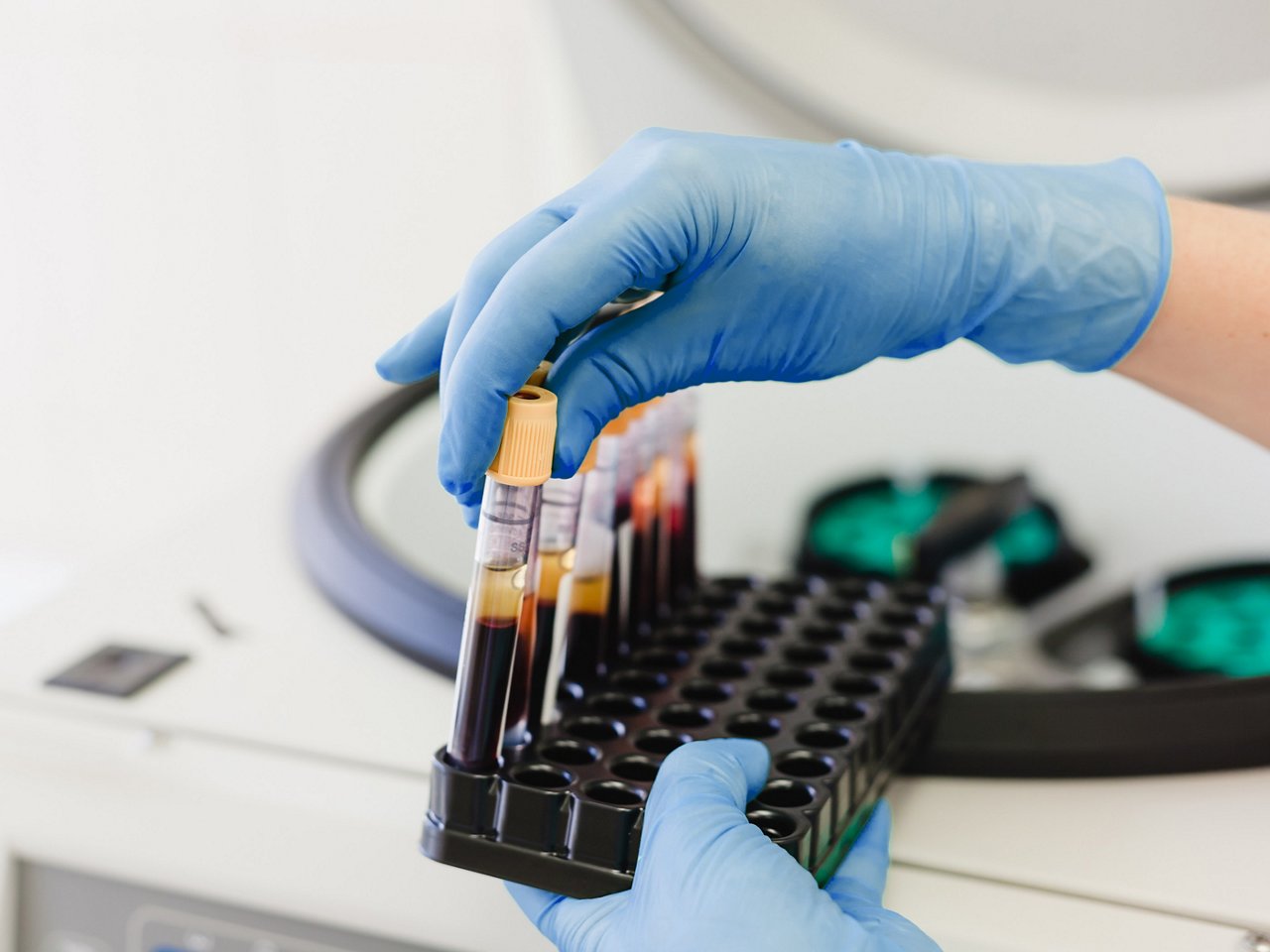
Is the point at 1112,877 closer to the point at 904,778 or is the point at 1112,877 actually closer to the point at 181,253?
the point at 904,778

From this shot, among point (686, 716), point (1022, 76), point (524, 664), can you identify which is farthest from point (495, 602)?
point (1022, 76)

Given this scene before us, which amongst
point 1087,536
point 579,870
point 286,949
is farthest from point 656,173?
point 1087,536

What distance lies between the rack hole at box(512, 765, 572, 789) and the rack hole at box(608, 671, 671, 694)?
11cm

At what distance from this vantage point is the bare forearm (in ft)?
A: 2.89

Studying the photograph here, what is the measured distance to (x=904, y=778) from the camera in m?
0.85

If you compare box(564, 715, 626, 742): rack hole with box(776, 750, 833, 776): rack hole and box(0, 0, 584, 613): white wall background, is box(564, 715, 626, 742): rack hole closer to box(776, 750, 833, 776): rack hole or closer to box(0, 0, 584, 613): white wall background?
box(776, 750, 833, 776): rack hole

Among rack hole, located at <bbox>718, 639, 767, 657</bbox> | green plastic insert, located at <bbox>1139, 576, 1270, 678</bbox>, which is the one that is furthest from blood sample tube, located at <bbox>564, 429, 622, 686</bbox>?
green plastic insert, located at <bbox>1139, 576, 1270, 678</bbox>

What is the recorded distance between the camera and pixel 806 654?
0.88 metres

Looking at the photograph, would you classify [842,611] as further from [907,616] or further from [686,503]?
[686,503]

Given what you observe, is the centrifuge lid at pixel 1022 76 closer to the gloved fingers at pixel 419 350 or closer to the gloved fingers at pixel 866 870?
the gloved fingers at pixel 419 350

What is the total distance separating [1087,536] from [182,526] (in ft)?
3.53

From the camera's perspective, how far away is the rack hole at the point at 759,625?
0.91m

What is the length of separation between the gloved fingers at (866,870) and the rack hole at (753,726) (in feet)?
0.27

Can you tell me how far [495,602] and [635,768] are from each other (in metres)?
0.14
